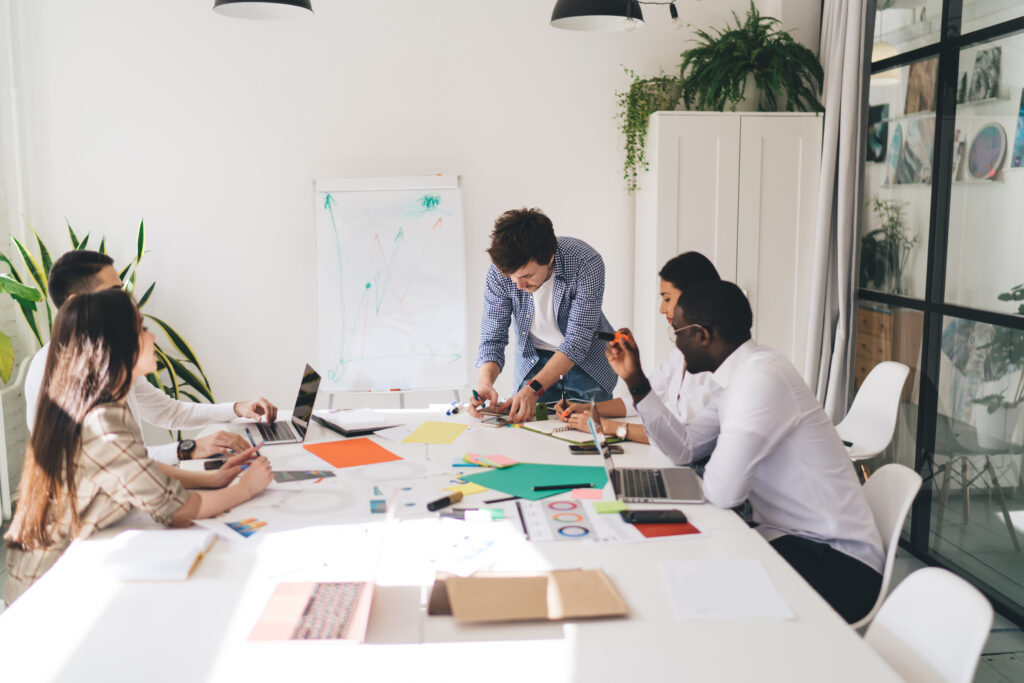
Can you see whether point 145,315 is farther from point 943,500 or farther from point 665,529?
point 943,500

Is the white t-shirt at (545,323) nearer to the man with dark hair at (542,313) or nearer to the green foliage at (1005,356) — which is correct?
the man with dark hair at (542,313)

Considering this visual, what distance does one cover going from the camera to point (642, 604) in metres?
1.54

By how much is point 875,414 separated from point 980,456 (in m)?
0.48

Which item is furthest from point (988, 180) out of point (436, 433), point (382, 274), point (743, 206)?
point (382, 274)

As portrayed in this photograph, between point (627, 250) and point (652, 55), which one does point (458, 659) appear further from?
point (652, 55)

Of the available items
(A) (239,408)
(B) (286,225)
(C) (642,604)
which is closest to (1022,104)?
(C) (642,604)

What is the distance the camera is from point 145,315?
4.44m

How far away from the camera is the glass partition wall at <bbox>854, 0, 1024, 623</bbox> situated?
3178 mm

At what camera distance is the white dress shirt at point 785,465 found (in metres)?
2.00

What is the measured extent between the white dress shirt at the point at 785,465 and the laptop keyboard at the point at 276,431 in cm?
142

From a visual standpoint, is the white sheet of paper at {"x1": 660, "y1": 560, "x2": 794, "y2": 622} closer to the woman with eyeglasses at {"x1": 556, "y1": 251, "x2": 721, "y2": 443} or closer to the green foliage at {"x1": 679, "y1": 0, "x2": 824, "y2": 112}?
the woman with eyeglasses at {"x1": 556, "y1": 251, "x2": 721, "y2": 443}

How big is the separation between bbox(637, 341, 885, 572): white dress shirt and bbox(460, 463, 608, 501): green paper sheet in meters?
0.36

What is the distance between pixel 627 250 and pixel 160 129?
271 centimetres

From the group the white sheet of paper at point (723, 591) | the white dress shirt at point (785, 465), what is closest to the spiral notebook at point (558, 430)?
the white dress shirt at point (785, 465)
